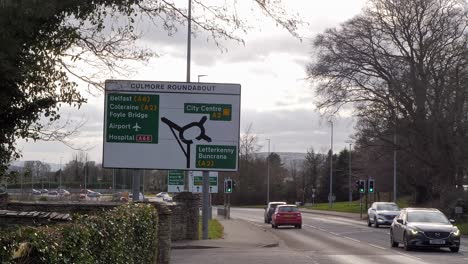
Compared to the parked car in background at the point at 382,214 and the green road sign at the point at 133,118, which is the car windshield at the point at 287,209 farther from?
the green road sign at the point at 133,118

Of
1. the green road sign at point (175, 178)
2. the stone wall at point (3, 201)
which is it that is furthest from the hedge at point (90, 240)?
the green road sign at point (175, 178)

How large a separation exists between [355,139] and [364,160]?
49.8 ft

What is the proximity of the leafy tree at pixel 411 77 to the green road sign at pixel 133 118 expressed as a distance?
3136 cm

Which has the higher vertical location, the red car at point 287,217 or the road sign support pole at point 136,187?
the road sign support pole at point 136,187

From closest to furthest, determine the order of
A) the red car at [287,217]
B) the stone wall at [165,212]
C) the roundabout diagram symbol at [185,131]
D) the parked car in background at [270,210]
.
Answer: the stone wall at [165,212] → the roundabout diagram symbol at [185,131] → the red car at [287,217] → the parked car in background at [270,210]

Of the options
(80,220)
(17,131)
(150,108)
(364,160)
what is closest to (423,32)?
(364,160)

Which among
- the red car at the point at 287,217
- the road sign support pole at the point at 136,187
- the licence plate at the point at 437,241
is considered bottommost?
the red car at the point at 287,217

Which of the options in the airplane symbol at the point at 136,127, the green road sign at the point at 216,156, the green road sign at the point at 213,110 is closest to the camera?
the airplane symbol at the point at 136,127

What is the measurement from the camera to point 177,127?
23.6m

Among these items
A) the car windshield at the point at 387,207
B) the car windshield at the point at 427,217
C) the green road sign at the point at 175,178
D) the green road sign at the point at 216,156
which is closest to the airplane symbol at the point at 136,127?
the green road sign at the point at 216,156

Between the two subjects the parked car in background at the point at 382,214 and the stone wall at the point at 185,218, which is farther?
the parked car in background at the point at 382,214

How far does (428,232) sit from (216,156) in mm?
7698

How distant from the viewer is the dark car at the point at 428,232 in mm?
24281

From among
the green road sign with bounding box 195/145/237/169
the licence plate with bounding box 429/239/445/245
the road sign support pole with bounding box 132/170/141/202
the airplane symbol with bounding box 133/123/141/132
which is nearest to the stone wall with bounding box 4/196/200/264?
the road sign support pole with bounding box 132/170/141/202
